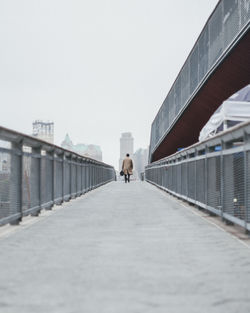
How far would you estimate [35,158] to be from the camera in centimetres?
691

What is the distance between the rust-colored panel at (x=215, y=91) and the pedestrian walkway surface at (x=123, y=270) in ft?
28.3

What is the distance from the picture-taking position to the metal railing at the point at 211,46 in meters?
12.5

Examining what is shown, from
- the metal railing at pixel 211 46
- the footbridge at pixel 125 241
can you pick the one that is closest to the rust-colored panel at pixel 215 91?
the metal railing at pixel 211 46

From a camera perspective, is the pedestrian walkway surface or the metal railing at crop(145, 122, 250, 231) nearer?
the pedestrian walkway surface

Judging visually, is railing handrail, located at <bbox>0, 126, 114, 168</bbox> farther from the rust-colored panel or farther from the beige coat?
the beige coat

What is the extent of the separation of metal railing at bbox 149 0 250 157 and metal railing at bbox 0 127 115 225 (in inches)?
237

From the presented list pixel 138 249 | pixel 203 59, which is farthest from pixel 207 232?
pixel 203 59

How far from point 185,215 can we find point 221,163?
160 cm

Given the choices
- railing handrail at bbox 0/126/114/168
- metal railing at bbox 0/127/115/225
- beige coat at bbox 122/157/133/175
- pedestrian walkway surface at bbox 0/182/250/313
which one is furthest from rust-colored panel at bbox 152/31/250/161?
pedestrian walkway surface at bbox 0/182/250/313

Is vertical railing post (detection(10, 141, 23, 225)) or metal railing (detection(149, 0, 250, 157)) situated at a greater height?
metal railing (detection(149, 0, 250, 157))

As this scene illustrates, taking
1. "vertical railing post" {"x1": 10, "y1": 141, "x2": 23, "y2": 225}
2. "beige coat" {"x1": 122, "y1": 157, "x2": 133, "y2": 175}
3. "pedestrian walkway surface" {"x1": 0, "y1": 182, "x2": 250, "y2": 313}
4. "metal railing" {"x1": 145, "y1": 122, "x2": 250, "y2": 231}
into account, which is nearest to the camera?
"pedestrian walkway surface" {"x1": 0, "y1": 182, "x2": 250, "y2": 313}

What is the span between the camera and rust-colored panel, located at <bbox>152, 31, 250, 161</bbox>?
13879mm

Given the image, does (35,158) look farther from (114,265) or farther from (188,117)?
(188,117)

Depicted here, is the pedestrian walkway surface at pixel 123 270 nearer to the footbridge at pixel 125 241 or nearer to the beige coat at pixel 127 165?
the footbridge at pixel 125 241
